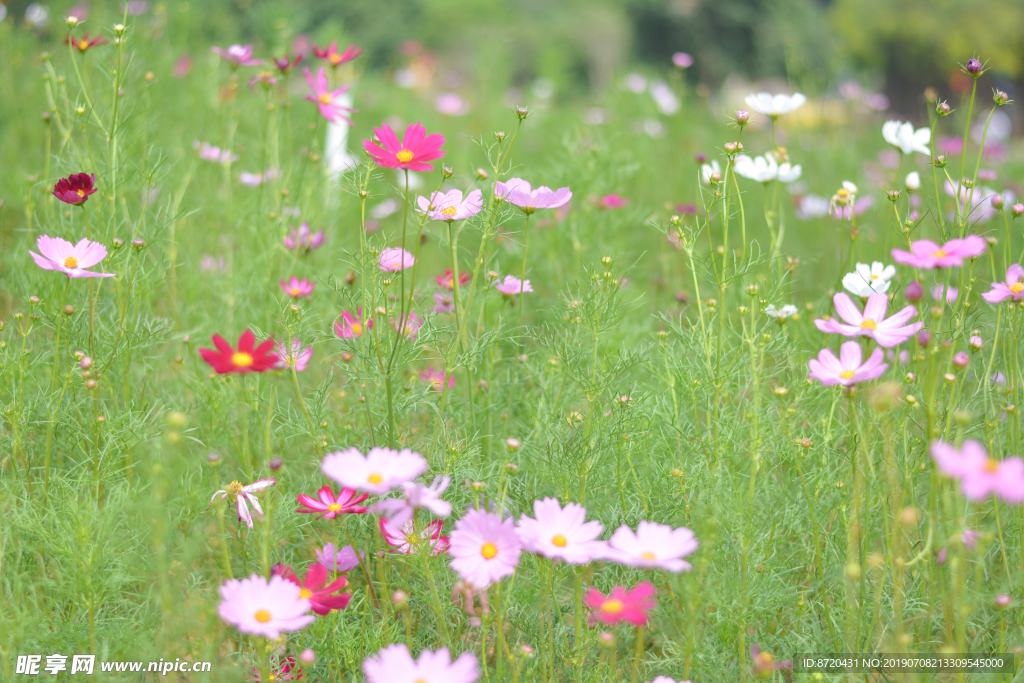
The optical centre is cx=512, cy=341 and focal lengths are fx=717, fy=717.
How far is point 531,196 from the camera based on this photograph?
1.20 meters

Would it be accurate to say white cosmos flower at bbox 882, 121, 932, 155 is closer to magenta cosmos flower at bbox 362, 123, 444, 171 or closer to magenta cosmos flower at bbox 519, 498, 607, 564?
magenta cosmos flower at bbox 362, 123, 444, 171

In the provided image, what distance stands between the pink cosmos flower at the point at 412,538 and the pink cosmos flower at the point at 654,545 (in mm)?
276

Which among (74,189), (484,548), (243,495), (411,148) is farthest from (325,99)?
(484,548)

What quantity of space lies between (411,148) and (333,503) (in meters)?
0.57

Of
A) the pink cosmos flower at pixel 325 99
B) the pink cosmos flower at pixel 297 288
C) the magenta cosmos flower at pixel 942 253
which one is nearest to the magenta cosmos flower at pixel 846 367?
the magenta cosmos flower at pixel 942 253

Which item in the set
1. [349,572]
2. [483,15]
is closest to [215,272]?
[349,572]

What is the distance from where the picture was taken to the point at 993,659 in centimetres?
108

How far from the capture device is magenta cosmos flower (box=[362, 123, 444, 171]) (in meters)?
1.11

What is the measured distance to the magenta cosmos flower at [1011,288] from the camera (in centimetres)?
111

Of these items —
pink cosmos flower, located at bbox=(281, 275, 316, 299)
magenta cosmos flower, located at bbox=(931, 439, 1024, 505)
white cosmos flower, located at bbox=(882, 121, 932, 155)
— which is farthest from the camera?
white cosmos flower, located at bbox=(882, 121, 932, 155)

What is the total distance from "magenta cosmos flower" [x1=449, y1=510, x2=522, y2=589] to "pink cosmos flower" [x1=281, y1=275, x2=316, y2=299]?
833mm

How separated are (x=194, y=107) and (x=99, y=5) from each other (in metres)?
0.67

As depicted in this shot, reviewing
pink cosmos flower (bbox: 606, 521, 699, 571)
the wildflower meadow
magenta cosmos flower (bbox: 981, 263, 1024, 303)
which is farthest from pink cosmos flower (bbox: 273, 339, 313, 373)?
magenta cosmos flower (bbox: 981, 263, 1024, 303)

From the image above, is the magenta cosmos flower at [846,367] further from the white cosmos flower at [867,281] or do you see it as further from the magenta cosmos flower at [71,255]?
the magenta cosmos flower at [71,255]
